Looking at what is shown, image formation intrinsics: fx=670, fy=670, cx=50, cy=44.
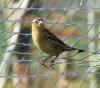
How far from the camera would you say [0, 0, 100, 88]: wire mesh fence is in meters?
3.82

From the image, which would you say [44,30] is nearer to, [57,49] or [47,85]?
[57,49]

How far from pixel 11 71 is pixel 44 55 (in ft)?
2.18

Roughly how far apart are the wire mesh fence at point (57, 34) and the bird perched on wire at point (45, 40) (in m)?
0.04

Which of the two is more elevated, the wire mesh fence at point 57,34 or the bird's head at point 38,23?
the bird's head at point 38,23

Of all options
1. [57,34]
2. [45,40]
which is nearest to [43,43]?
[45,40]

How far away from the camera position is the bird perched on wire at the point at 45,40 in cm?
388

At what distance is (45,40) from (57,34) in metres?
0.76

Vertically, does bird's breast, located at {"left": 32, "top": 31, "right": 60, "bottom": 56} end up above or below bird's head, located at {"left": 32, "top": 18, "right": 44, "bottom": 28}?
below

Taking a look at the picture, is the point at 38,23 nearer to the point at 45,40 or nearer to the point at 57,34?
the point at 45,40

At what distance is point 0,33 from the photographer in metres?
3.74

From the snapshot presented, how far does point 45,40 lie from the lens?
394 centimetres

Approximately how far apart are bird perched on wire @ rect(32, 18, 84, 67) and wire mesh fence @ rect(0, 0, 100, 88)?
43 millimetres

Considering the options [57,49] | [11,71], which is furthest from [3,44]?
[11,71]

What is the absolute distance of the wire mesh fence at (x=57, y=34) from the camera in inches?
150
